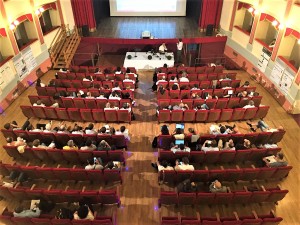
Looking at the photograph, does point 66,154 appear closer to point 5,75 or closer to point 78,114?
point 78,114

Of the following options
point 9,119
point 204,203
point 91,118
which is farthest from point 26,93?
point 204,203

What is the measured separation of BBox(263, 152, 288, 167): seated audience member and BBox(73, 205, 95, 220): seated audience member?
460 centimetres

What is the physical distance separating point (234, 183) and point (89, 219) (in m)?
3.81

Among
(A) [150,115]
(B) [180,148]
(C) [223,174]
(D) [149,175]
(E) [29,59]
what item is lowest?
(D) [149,175]

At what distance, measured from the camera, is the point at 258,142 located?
7.54 metres

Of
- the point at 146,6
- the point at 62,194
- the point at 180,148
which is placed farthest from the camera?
the point at 146,6

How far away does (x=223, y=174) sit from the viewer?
6.30 metres

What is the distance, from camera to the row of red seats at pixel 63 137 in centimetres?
714

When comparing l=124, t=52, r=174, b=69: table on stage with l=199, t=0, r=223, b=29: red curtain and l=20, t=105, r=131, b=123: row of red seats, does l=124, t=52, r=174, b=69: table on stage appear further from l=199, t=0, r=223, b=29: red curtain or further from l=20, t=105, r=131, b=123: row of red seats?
l=20, t=105, r=131, b=123: row of red seats

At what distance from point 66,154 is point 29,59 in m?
5.92

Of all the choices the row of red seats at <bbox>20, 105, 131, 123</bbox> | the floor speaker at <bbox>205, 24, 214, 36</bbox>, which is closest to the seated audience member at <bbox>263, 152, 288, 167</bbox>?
the row of red seats at <bbox>20, 105, 131, 123</bbox>

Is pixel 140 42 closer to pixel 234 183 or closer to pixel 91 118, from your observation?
pixel 91 118

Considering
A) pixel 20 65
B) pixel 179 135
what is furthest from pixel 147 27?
pixel 179 135

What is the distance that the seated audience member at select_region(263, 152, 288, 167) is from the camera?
655cm
